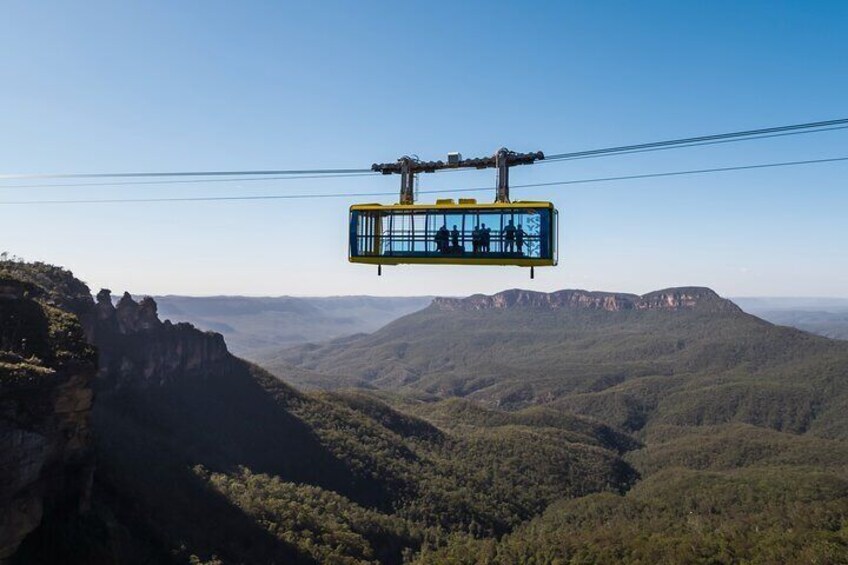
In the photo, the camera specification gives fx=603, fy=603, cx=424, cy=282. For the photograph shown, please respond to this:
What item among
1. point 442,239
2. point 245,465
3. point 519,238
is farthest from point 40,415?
point 245,465

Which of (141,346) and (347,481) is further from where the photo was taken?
(141,346)

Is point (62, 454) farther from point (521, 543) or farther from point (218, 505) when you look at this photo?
point (521, 543)

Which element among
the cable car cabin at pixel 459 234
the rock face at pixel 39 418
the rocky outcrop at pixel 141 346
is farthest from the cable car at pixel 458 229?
the rocky outcrop at pixel 141 346

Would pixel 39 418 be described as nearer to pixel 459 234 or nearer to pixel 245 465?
pixel 459 234

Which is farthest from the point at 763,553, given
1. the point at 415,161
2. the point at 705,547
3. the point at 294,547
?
the point at 415,161

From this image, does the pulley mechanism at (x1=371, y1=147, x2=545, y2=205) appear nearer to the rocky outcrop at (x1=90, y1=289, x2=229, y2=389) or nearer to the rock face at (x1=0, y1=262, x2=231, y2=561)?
the rock face at (x1=0, y1=262, x2=231, y2=561)

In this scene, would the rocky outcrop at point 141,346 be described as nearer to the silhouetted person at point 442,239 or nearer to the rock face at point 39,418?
the rock face at point 39,418

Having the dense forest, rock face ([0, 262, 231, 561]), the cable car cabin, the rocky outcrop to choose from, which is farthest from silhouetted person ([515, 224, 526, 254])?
the rocky outcrop
